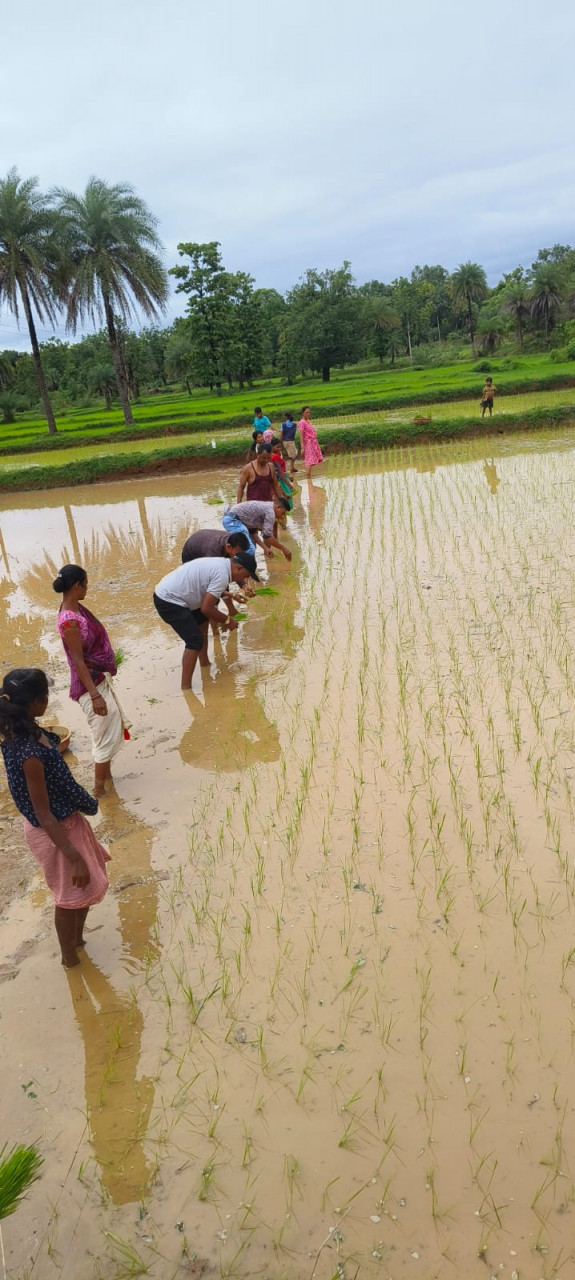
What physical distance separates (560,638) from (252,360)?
4094cm

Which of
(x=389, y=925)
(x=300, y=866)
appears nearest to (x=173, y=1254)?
(x=389, y=925)

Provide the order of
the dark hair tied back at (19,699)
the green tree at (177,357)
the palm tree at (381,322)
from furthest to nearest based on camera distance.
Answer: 1. the green tree at (177,357)
2. the palm tree at (381,322)
3. the dark hair tied back at (19,699)

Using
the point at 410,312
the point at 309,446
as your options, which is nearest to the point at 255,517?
the point at 309,446

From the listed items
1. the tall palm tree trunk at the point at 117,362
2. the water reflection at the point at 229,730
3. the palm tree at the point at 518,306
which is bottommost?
the water reflection at the point at 229,730

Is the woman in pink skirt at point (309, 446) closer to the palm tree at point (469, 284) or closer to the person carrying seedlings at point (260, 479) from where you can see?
the person carrying seedlings at point (260, 479)

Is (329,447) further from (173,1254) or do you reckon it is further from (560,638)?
(173,1254)

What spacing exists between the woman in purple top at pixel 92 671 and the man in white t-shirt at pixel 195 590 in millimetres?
1145

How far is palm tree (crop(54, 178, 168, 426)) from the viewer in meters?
25.7

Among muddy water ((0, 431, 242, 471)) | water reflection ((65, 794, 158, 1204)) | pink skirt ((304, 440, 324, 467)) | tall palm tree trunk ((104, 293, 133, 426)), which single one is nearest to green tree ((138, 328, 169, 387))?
tall palm tree trunk ((104, 293, 133, 426))

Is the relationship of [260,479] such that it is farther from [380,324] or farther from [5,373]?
[380,324]

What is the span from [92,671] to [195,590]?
52.6 inches

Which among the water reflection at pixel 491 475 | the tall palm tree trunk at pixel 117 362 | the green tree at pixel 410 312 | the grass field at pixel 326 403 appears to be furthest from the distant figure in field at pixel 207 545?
the green tree at pixel 410 312

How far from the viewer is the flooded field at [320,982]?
6.73 ft

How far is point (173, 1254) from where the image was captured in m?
2.01
